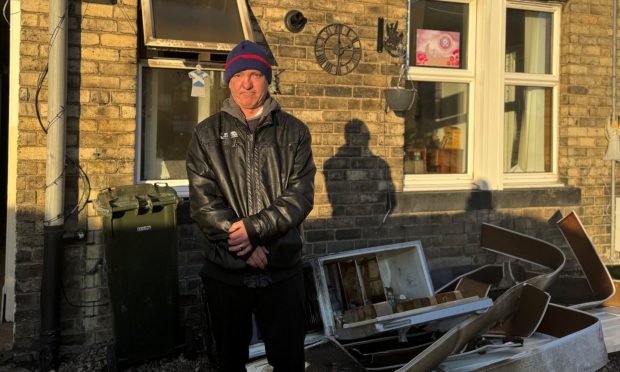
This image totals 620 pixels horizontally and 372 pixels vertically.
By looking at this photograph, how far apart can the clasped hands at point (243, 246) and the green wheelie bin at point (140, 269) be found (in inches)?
50.5

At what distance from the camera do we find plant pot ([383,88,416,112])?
4699 mm

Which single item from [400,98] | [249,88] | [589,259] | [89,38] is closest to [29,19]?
[89,38]

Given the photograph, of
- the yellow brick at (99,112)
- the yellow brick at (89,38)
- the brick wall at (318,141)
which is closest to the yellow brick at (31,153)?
the brick wall at (318,141)

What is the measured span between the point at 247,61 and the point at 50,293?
230 centimetres

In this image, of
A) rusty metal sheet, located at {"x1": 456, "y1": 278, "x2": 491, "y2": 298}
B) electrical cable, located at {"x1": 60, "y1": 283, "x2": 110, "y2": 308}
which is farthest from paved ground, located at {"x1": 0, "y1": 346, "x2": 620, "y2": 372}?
rusty metal sheet, located at {"x1": 456, "y1": 278, "x2": 491, "y2": 298}

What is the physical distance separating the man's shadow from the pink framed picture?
1.04m

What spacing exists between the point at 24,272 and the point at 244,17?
2.42 m

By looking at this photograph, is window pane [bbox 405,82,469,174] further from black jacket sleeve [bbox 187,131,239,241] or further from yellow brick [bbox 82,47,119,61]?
black jacket sleeve [bbox 187,131,239,241]

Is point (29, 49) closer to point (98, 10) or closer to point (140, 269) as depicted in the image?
point (98, 10)

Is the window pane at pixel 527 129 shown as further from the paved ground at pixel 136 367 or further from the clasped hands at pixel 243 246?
the clasped hands at pixel 243 246

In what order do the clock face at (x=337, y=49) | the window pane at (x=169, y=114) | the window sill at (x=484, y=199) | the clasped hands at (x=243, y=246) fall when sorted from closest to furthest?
1. the clasped hands at (x=243, y=246)
2. the window pane at (x=169, y=114)
3. the clock face at (x=337, y=49)
4. the window sill at (x=484, y=199)

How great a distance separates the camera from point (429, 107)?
17.5 feet

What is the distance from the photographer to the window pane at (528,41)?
5570mm

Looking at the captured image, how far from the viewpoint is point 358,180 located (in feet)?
15.7
